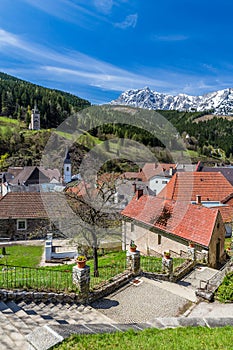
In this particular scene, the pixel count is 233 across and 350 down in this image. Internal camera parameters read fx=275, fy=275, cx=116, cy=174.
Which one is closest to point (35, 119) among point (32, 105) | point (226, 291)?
point (32, 105)

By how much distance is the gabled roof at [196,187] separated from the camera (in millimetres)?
26547

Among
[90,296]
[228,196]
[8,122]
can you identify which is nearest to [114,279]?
[90,296]

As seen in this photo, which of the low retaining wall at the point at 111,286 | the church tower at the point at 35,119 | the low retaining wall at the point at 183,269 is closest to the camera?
the low retaining wall at the point at 111,286

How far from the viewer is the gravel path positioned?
9.21 m

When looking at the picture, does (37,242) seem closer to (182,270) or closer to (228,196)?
(182,270)

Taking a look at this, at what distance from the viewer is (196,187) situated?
28.4m

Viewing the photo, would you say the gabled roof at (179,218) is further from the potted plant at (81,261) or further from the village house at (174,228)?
the potted plant at (81,261)

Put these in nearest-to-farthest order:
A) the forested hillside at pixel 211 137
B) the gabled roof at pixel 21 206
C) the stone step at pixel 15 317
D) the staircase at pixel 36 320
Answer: the staircase at pixel 36 320 < the stone step at pixel 15 317 < the gabled roof at pixel 21 206 < the forested hillside at pixel 211 137

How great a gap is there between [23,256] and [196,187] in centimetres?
1775

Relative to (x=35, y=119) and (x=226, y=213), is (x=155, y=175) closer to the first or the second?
(x=226, y=213)

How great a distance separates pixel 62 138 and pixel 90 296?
32112mm

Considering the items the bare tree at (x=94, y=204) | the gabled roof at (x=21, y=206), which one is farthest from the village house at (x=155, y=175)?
the bare tree at (x=94, y=204)

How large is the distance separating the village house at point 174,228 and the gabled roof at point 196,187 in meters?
4.59

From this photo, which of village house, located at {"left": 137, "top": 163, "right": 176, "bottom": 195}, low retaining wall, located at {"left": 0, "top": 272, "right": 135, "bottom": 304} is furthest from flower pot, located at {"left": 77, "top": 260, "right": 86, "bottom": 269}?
village house, located at {"left": 137, "top": 163, "right": 176, "bottom": 195}
